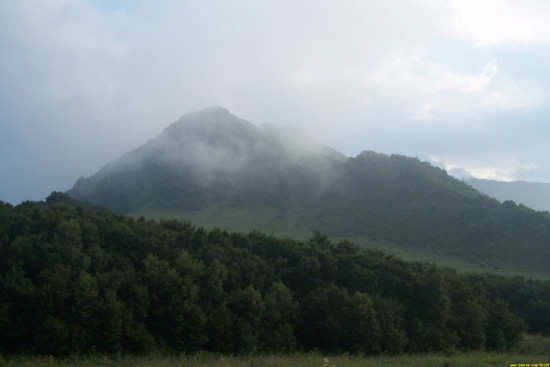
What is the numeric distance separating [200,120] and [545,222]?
80.9m

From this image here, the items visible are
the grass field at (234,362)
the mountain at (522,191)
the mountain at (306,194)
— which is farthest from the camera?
the mountain at (522,191)

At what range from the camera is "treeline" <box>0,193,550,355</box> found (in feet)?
49.8

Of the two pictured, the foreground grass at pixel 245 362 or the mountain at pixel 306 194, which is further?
the mountain at pixel 306 194

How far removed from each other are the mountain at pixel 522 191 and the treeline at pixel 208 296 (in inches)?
3167

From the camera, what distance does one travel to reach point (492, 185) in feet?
375

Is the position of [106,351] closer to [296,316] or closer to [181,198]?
[296,316]

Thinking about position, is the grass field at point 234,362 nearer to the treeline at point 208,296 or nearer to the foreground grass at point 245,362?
the foreground grass at point 245,362

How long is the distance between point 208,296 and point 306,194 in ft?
231

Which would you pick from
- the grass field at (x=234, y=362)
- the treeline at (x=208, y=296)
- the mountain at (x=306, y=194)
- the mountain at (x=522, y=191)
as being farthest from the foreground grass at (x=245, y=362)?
the mountain at (x=522, y=191)

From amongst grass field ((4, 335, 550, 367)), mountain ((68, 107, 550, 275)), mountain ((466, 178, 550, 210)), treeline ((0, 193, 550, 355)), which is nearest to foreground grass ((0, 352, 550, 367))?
grass field ((4, 335, 550, 367))

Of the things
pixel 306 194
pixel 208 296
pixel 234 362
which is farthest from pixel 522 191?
pixel 234 362

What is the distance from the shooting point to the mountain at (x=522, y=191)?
307ft

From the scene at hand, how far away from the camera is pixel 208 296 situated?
18.6 meters

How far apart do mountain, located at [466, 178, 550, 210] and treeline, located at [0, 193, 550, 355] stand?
264 feet
